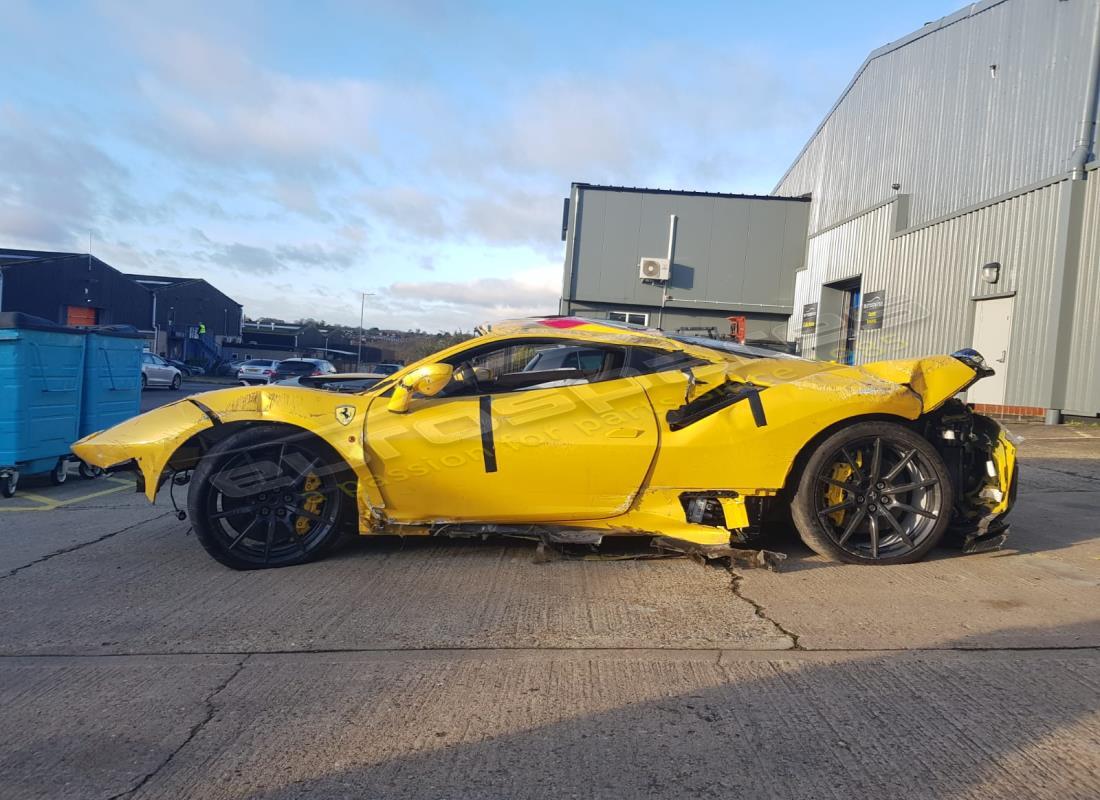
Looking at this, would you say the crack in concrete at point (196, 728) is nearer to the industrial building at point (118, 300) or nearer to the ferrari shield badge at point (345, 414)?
the ferrari shield badge at point (345, 414)

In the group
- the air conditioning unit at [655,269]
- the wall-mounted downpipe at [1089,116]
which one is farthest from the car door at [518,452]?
the air conditioning unit at [655,269]

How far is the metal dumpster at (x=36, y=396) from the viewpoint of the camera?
7105 millimetres

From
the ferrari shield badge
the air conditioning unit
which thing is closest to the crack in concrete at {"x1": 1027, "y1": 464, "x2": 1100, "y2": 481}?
the ferrari shield badge

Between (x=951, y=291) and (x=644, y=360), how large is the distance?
1192cm

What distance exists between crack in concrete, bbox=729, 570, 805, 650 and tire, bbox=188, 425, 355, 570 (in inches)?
89.4

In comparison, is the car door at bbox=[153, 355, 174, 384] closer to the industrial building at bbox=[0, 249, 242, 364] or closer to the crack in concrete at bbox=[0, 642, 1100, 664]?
the industrial building at bbox=[0, 249, 242, 364]

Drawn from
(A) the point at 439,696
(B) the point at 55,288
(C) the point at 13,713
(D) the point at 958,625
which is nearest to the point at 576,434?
(A) the point at 439,696

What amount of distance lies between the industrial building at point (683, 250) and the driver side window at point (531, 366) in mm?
17479

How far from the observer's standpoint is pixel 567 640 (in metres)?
3.43

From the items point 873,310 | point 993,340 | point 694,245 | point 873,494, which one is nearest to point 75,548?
point 873,494

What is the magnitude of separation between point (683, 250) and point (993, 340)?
1031 centimetres

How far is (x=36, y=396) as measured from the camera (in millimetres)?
7355

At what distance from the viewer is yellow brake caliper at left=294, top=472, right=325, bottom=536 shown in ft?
14.7

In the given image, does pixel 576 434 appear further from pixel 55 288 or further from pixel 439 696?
pixel 55 288
